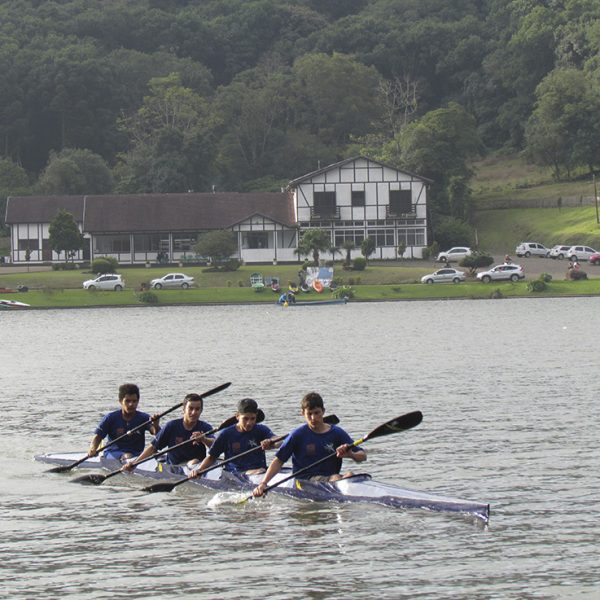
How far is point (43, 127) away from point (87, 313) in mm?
71215

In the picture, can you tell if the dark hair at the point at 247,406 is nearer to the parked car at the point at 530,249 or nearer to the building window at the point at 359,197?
the parked car at the point at 530,249

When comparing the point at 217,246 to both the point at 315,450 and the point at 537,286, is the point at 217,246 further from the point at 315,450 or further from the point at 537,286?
the point at 315,450

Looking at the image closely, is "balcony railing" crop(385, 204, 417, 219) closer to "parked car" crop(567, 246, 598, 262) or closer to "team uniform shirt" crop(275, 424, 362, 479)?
"parked car" crop(567, 246, 598, 262)

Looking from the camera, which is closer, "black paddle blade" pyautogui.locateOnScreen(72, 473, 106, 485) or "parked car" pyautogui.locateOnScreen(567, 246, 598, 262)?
"black paddle blade" pyautogui.locateOnScreen(72, 473, 106, 485)

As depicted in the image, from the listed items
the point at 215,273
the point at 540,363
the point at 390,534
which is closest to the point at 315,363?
the point at 540,363

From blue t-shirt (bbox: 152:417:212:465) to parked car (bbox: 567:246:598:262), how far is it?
249 ft

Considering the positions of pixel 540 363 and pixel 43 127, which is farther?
pixel 43 127

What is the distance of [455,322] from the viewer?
69.4 meters

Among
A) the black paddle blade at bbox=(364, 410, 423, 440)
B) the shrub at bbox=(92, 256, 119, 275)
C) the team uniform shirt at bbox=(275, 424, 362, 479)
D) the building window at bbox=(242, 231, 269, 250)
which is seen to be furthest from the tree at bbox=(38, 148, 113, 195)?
the team uniform shirt at bbox=(275, 424, 362, 479)

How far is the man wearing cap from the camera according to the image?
2230 centimetres

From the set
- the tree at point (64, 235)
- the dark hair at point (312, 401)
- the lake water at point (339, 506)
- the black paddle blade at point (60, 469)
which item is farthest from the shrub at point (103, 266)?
the dark hair at point (312, 401)

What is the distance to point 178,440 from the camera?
78.0 ft

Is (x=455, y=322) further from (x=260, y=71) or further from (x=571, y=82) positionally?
(x=260, y=71)

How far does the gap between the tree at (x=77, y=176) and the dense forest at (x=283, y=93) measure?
0.17 metres
